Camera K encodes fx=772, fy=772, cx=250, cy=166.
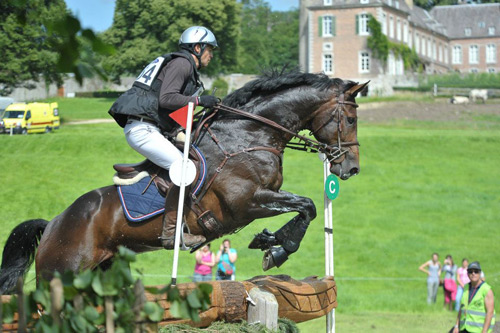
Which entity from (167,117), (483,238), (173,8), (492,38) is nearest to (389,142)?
(483,238)

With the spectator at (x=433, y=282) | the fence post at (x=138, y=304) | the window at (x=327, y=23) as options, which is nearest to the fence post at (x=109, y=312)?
the fence post at (x=138, y=304)

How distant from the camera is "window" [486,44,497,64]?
102125 millimetres

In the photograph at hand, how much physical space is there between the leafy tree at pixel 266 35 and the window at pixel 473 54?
2345 centimetres

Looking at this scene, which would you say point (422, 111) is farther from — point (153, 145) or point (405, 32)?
point (153, 145)

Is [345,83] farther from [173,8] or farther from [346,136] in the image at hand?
[173,8]

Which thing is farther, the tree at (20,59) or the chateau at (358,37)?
the chateau at (358,37)

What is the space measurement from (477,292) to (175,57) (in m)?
4.96

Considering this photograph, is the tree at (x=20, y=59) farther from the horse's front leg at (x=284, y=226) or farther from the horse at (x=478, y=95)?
the horse at (x=478, y=95)

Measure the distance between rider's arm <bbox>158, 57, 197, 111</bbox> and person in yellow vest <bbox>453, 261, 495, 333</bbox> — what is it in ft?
14.7

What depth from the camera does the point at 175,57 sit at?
6938mm

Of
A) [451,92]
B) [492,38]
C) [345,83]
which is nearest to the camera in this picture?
[345,83]

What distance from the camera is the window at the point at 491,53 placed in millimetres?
102125

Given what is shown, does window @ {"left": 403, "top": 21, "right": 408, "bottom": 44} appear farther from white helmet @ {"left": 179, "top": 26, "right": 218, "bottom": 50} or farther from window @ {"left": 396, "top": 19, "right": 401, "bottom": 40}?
white helmet @ {"left": 179, "top": 26, "right": 218, "bottom": 50}

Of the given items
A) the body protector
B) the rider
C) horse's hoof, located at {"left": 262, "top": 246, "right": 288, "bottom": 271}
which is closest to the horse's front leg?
horse's hoof, located at {"left": 262, "top": 246, "right": 288, "bottom": 271}
